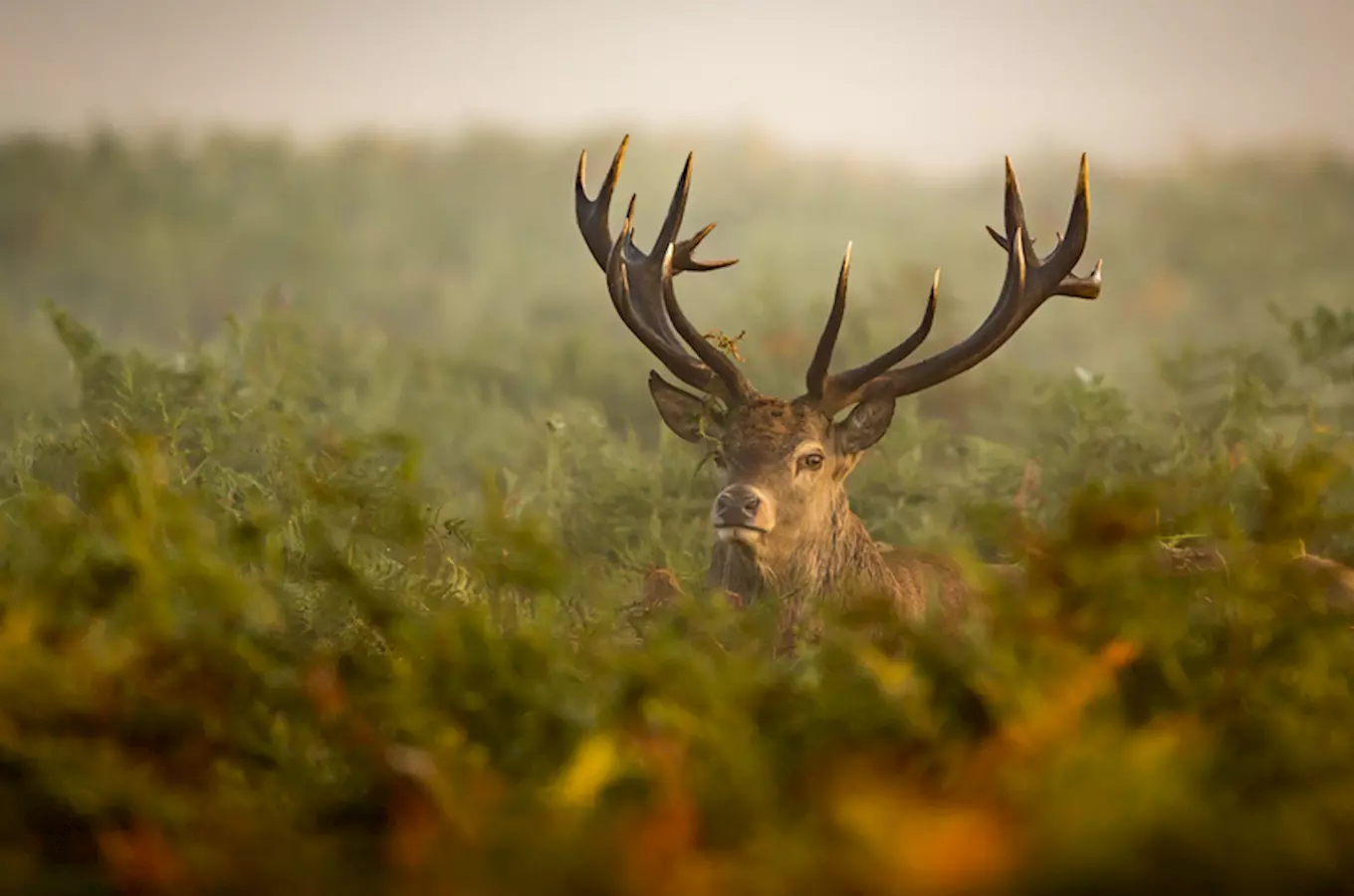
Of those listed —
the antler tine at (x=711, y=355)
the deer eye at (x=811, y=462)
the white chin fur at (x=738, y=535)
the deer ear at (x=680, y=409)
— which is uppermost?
the antler tine at (x=711, y=355)

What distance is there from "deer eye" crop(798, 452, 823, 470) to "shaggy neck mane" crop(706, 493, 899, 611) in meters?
0.20

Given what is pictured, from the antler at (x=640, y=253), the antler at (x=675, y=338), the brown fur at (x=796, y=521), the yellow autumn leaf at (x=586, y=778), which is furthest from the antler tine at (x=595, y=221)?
the yellow autumn leaf at (x=586, y=778)

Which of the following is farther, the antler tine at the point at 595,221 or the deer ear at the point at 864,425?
the antler tine at the point at 595,221

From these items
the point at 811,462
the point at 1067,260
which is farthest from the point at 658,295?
the point at 1067,260

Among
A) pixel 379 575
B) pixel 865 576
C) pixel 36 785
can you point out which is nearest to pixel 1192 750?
pixel 36 785

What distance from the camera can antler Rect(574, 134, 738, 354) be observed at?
5.66 m

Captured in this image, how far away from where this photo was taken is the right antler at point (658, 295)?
557cm

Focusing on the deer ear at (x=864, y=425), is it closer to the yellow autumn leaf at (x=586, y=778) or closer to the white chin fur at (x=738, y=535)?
the white chin fur at (x=738, y=535)

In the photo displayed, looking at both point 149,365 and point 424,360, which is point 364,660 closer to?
point 149,365

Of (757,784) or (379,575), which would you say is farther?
(379,575)

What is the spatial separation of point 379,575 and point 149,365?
3443 mm

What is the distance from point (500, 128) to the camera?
116 feet

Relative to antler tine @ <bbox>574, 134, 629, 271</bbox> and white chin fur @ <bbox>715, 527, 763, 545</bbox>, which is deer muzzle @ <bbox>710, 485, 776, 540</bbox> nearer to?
white chin fur @ <bbox>715, 527, 763, 545</bbox>

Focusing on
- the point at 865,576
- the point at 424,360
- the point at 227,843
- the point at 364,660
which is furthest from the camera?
the point at 424,360
